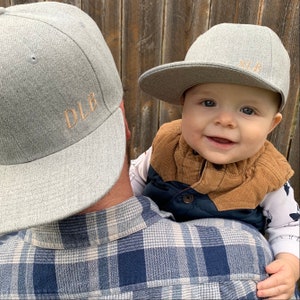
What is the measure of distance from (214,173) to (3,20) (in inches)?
41.1

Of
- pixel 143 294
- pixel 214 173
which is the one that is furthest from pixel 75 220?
pixel 214 173

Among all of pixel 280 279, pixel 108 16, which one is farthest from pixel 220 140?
pixel 108 16

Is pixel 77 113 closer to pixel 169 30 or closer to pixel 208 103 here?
pixel 208 103

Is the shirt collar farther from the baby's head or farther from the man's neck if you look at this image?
the baby's head

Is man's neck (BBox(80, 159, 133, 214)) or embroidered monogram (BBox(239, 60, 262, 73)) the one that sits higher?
embroidered monogram (BBox(239, 60, 262, 73))

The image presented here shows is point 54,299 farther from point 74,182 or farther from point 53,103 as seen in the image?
point 53,103

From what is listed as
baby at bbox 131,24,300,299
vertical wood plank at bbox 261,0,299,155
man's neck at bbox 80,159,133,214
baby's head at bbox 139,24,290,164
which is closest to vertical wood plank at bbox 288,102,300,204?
vertical wood plank at bbox 261,0,299,155

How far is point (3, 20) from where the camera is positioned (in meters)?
1.13

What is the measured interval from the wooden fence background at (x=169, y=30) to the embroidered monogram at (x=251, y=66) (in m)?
1.14

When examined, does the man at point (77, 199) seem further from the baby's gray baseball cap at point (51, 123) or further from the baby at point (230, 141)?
the baby at point (230, 141)

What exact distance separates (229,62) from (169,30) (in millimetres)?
1227

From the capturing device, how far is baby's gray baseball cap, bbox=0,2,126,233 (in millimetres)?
1023

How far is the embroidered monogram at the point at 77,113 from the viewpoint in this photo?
3.64 feet

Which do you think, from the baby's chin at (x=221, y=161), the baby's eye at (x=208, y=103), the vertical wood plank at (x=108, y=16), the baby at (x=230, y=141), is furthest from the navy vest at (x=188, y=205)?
the vertical wood plank at (x=108, y=16)
